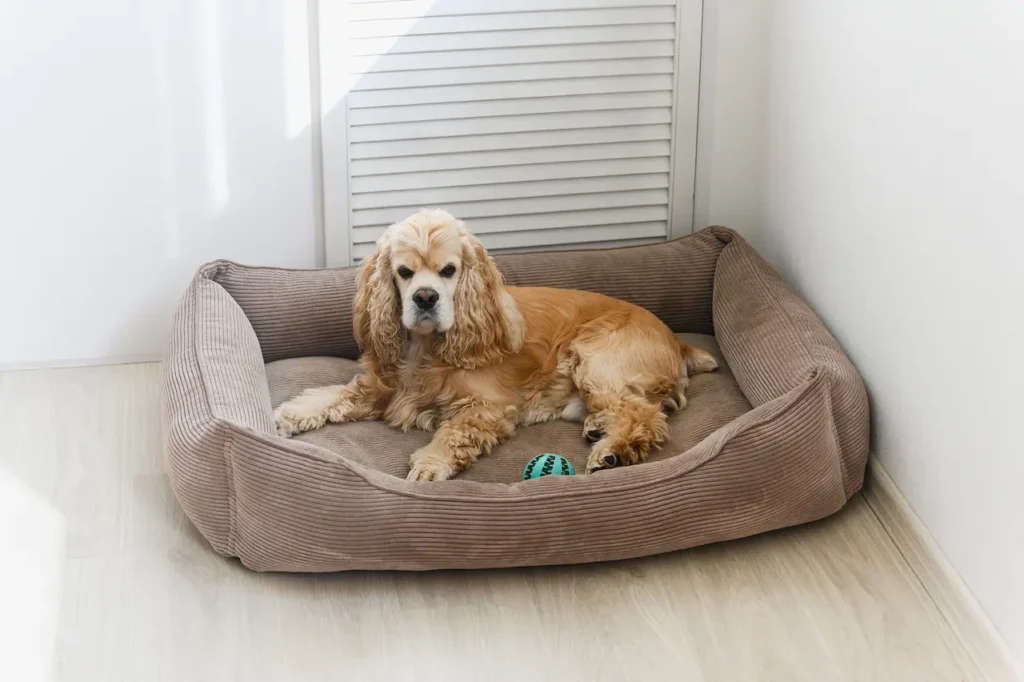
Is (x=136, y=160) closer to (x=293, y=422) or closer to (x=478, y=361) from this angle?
(x=293, y=422)

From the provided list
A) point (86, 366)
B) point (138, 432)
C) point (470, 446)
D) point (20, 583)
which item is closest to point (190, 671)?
point (20, 583)

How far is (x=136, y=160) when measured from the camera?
11.3 ft

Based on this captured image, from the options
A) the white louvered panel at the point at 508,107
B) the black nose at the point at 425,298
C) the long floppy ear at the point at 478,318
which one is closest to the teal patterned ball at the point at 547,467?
the long floppy ear at the point at 478,318

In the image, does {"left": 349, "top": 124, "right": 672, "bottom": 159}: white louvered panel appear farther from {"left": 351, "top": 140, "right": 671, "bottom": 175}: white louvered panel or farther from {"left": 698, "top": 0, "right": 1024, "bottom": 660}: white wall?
{"left": 698, "top": 0, "right": 1024, "bottom": 660}: white wall

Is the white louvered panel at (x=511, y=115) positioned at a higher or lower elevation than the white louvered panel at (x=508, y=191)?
higher

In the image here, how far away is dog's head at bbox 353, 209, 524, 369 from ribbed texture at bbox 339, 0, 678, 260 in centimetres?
74

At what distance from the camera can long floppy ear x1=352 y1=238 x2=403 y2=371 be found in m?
2.88

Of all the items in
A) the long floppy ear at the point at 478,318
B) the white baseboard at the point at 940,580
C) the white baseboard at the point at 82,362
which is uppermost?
the long floppy ear at the point at 478,318

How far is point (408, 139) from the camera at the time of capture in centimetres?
359

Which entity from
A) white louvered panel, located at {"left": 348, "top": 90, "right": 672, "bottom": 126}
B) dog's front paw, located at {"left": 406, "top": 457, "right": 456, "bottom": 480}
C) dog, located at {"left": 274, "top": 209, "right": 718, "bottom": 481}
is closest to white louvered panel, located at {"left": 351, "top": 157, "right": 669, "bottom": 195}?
white louvered panel, located at {"left": 348, "top": 90, "right": 672, "bottom": 126}

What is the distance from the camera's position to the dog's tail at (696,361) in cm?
325

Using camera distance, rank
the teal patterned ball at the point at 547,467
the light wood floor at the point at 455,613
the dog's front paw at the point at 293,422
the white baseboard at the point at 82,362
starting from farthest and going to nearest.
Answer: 1. the white baseboard at the point at 82,362
2. the dog's front paw at the point at 293,422
3. the teal patterned ball at the point at 547,467
4. the light wood floor at the point at 455,613

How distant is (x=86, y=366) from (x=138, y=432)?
506mm

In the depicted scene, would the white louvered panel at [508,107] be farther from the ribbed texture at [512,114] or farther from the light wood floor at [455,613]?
the light wood floor at [455,613]
